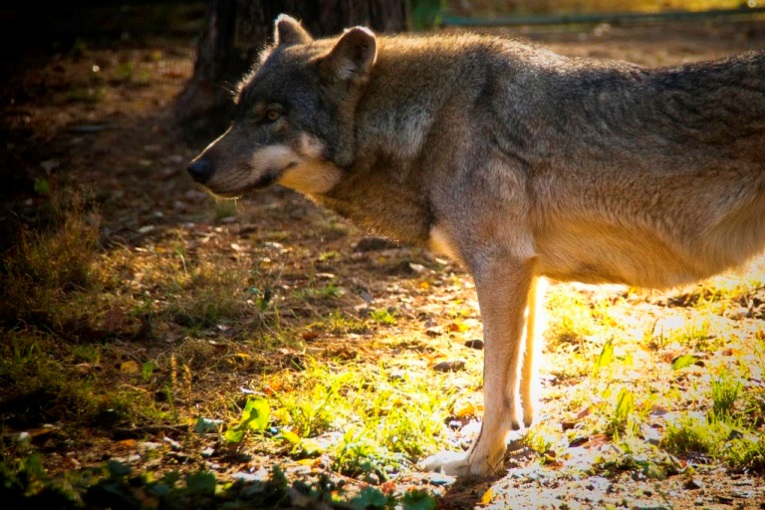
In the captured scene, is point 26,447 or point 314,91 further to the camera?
point 314,91

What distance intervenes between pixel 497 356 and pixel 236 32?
4.78 meters

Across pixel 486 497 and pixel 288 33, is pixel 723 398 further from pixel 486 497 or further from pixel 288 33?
pixel 288 33

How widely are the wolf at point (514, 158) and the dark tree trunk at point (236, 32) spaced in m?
3.08

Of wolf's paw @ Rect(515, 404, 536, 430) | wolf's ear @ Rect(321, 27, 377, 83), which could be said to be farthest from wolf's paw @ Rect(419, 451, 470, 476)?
wolf's ear @ Rect(321, 27, 377, 83)

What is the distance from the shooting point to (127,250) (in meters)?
6.18

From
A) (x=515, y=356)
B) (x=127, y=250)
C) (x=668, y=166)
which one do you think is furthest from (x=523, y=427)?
(x=127, y=250)

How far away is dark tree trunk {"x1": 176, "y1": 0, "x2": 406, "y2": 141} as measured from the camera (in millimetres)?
7512

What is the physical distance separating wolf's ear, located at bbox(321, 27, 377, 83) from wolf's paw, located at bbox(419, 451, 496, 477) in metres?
2.12

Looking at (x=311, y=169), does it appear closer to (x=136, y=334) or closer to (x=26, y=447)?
(x=136, y=334)

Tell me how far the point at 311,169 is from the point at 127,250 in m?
2.28

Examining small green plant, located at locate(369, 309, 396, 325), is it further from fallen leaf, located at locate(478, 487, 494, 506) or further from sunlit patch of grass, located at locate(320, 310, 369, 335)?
fallen leaf, located at locate(478, 487, 494, 506)

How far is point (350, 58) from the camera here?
4.43 metres

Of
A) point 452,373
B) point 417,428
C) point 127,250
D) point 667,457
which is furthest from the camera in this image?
point 127,250

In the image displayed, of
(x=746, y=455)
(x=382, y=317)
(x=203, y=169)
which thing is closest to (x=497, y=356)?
(x=746, y=455)
